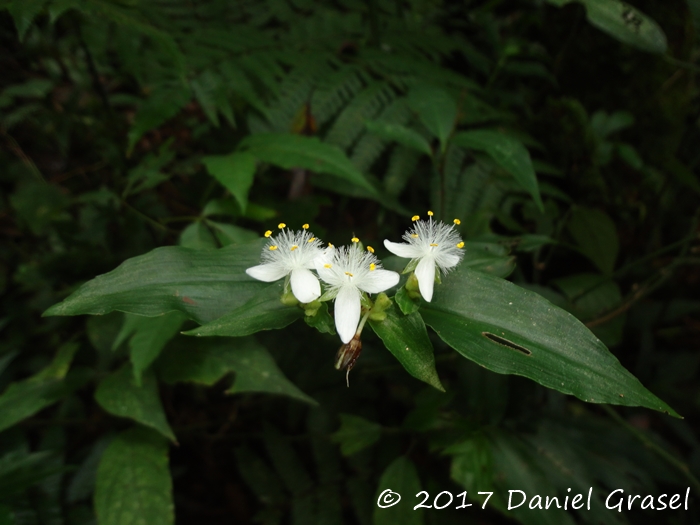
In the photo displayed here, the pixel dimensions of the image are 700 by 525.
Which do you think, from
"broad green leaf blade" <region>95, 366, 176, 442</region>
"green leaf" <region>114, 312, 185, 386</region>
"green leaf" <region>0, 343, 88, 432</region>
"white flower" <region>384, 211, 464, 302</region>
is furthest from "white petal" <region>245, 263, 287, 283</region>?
"green leaf" <region>0, 343, 88, 432</region>

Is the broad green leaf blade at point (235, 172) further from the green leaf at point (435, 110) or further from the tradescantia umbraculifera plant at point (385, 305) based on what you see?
the green leaf at point (435, 110)

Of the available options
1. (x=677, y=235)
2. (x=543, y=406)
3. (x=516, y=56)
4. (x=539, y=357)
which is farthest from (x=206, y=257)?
(x=677, y=235)

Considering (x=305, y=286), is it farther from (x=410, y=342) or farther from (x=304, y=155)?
(x=304, y=155)

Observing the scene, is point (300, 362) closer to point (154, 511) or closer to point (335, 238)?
point (335, 238)

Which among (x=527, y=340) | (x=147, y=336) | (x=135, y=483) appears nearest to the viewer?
(x=527, y=340)

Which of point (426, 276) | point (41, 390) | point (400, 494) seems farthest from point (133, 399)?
point (426, 276)

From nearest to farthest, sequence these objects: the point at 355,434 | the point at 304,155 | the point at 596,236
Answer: the point at 304,155, the point at 355,434, the point at 596,236

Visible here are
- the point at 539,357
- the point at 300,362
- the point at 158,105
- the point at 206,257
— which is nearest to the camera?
the point at 539,357

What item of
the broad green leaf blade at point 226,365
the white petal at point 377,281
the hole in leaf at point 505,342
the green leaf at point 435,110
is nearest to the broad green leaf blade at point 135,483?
the broad green leaf blade at point 226,365
